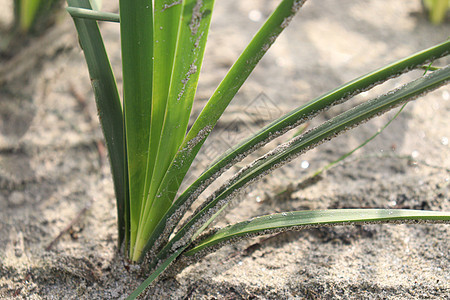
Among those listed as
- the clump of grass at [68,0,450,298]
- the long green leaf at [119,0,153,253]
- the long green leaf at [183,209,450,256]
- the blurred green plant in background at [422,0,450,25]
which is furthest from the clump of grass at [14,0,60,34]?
the blurred green plant in background at [422,0,450,25]

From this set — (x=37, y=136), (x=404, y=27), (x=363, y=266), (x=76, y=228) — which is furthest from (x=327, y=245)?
(x=404, y=27)

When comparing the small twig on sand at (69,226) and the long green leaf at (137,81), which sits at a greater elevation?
the long green leaf at (137,81)

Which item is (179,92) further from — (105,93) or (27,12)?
(27,12)

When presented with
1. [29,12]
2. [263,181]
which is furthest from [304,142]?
[29,12]

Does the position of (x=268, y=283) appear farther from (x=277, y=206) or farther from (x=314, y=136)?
(x=314, y=136)

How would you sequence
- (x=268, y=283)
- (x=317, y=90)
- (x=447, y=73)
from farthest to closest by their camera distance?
(x=317, y=90), (x=268, y=283), (x=447, y=73)

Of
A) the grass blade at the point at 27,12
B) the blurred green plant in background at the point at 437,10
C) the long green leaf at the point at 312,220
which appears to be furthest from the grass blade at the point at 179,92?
the blurred green plant in background at the point at 437,10

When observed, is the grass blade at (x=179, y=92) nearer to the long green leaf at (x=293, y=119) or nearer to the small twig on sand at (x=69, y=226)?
the long green leaf at (x=293, y=119)
